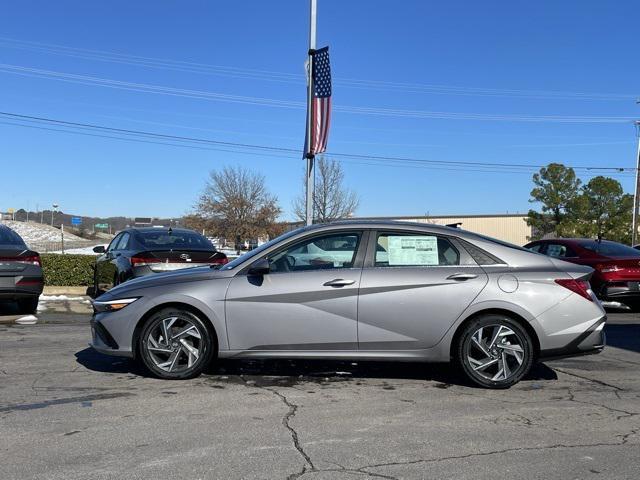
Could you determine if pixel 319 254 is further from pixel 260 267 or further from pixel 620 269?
pixel 620 269

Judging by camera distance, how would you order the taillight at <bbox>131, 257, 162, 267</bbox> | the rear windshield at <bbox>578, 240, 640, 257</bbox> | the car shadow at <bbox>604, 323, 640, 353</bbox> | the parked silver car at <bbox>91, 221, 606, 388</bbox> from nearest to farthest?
the parked silver car at <bbox>91, 221, 606, 388</bbox> < the car shadow at <bbox>604, 323, 640, 353</bbox> < the taillight at <bbox>131, 257, 162, 267</bbox> < the rear windshield at <bbox>578, 240, 640, 257</bbox>

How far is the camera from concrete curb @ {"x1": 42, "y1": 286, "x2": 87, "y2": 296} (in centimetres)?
1381

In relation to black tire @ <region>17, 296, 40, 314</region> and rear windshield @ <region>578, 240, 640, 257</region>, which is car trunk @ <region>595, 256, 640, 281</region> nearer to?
rear windshield @ <region>578, 240, 640, 257</region>

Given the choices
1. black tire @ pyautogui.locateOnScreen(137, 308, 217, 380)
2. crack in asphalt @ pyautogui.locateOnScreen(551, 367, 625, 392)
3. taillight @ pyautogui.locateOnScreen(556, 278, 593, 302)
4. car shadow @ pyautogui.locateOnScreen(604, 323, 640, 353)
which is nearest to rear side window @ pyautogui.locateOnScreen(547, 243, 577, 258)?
car shadow @ pyautogui.locateOnScreen(604, 323, 640, 353)

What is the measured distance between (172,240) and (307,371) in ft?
16.2

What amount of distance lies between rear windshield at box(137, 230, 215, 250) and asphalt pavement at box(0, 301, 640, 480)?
11.3ft

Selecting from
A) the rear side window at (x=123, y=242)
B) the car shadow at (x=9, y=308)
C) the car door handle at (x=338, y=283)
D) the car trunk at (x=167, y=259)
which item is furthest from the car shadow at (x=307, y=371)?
the car shadow at (x=9, y=308)

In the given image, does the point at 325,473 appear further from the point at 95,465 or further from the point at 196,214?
the point at 196,214

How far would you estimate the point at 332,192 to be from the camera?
3550 centimetres

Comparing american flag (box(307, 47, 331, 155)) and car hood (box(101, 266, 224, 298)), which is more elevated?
american flag (box(307, 47, 331, 155))

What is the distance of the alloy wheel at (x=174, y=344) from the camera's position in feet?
18.6

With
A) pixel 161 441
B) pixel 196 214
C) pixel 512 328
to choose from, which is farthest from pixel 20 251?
pixel 196 214

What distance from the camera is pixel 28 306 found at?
10.7 metres

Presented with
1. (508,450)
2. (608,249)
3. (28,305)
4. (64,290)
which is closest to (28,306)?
(28,305)
